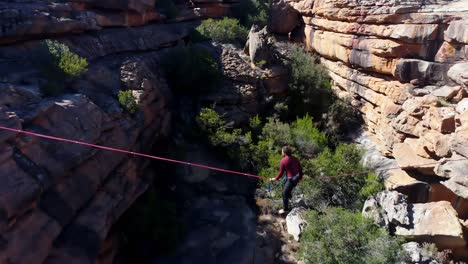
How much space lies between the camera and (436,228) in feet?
27.8

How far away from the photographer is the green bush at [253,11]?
1691 centimetres

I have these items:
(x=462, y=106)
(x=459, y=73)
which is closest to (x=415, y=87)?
(x=459, y=73)

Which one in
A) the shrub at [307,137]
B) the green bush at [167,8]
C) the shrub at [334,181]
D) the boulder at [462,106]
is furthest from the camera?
the green bush at [167,8]

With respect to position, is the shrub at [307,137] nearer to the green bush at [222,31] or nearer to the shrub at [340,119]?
the shrub at [340,119]

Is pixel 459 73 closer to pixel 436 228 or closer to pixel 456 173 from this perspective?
pixel 456 173

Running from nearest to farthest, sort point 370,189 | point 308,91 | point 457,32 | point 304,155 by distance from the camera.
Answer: point 457,32
point 370,189
point 304,155
point 308,91

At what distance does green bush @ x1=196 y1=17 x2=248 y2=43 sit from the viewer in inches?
569

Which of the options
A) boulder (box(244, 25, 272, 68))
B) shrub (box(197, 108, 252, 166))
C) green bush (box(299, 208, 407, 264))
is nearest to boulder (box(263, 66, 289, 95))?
boulder (box(244, 25, 272, 68))

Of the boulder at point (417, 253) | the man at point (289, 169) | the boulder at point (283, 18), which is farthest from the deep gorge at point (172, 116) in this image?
the boulder at point (283, 18)

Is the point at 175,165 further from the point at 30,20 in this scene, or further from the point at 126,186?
the point at 30,20

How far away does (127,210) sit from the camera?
7.91 metres

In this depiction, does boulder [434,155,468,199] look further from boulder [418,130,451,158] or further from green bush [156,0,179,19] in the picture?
green bush [156,0,179,19]

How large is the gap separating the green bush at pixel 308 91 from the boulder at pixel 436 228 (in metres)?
5.32

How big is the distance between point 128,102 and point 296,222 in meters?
4.43
